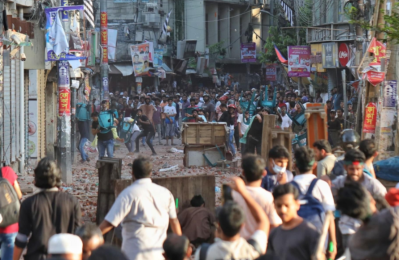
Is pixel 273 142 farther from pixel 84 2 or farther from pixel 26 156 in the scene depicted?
pixel 84 2

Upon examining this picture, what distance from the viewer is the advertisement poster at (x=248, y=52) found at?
6644 centimetres

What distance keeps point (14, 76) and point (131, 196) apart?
11.5 meters

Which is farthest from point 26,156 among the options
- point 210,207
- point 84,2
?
point 210,207

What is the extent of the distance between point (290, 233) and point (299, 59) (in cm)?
3339

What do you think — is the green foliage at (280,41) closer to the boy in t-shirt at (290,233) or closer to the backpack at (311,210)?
the backpack at (311,210)

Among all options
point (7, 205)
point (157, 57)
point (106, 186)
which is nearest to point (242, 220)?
point (7, 205)

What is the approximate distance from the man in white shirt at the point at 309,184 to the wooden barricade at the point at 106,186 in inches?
147

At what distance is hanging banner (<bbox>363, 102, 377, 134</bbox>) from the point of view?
1427 cm

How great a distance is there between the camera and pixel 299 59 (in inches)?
1483

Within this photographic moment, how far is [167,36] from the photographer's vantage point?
2231 inches

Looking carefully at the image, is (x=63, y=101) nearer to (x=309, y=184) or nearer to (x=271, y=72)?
(x=309, y=184)

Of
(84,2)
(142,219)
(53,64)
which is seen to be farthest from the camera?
(84,2)

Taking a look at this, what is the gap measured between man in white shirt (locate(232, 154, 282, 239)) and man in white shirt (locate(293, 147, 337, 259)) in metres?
0.63

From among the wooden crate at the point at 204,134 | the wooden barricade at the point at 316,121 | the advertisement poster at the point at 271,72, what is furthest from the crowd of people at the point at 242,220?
the advertisement poster at the point at 271,72
